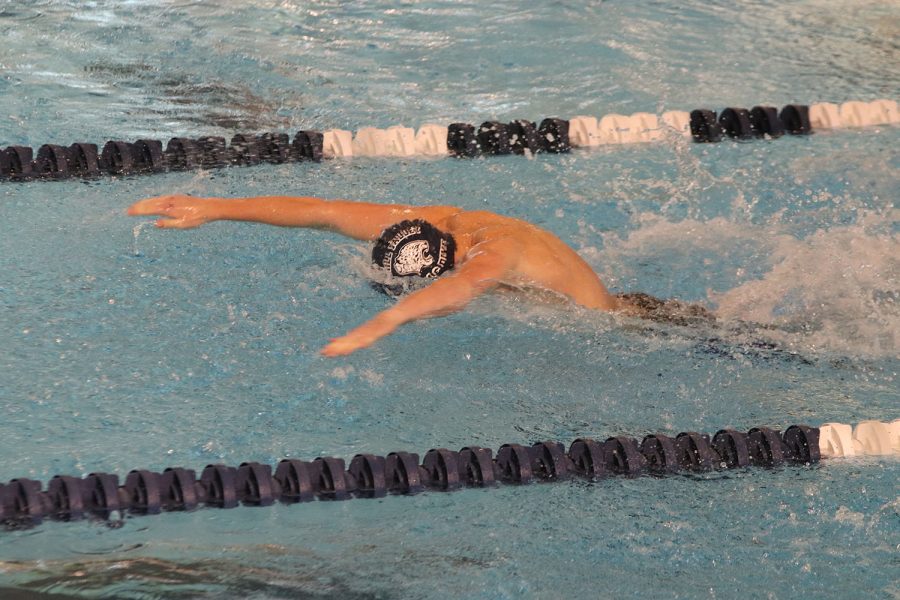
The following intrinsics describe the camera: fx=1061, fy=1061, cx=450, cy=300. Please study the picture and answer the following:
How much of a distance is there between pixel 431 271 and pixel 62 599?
50.6 inches

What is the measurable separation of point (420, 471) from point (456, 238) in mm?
797

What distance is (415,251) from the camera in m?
2.92

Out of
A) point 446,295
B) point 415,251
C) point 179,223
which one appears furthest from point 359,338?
point 179,223

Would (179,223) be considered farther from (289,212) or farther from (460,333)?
(460,333)

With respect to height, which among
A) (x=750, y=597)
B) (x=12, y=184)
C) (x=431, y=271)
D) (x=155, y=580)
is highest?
(x=12, y=184)

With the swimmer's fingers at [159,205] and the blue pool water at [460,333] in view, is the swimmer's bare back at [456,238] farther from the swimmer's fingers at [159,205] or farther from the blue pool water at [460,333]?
the blue pool water at [460,333]

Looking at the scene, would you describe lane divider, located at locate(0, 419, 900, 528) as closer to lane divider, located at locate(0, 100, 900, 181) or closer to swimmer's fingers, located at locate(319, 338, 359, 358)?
swimmer's fingers, located at locate(319, 338, 359, 358)

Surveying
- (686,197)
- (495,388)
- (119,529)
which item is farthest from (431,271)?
(686,197)

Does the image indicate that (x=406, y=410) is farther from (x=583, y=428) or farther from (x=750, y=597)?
(x=750, y=597)

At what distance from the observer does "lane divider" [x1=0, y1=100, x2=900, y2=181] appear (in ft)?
13.4

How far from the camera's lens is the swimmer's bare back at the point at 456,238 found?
2.76 meters

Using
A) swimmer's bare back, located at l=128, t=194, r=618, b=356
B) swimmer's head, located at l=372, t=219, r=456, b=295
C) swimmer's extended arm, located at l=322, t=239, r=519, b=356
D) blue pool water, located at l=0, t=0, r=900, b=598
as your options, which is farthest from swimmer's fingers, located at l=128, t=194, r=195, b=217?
swimmer's extended arm, located at l=322, t=239, r=519, b=356

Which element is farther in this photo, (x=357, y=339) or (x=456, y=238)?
(x=456, y=238)

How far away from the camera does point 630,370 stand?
308 cm
